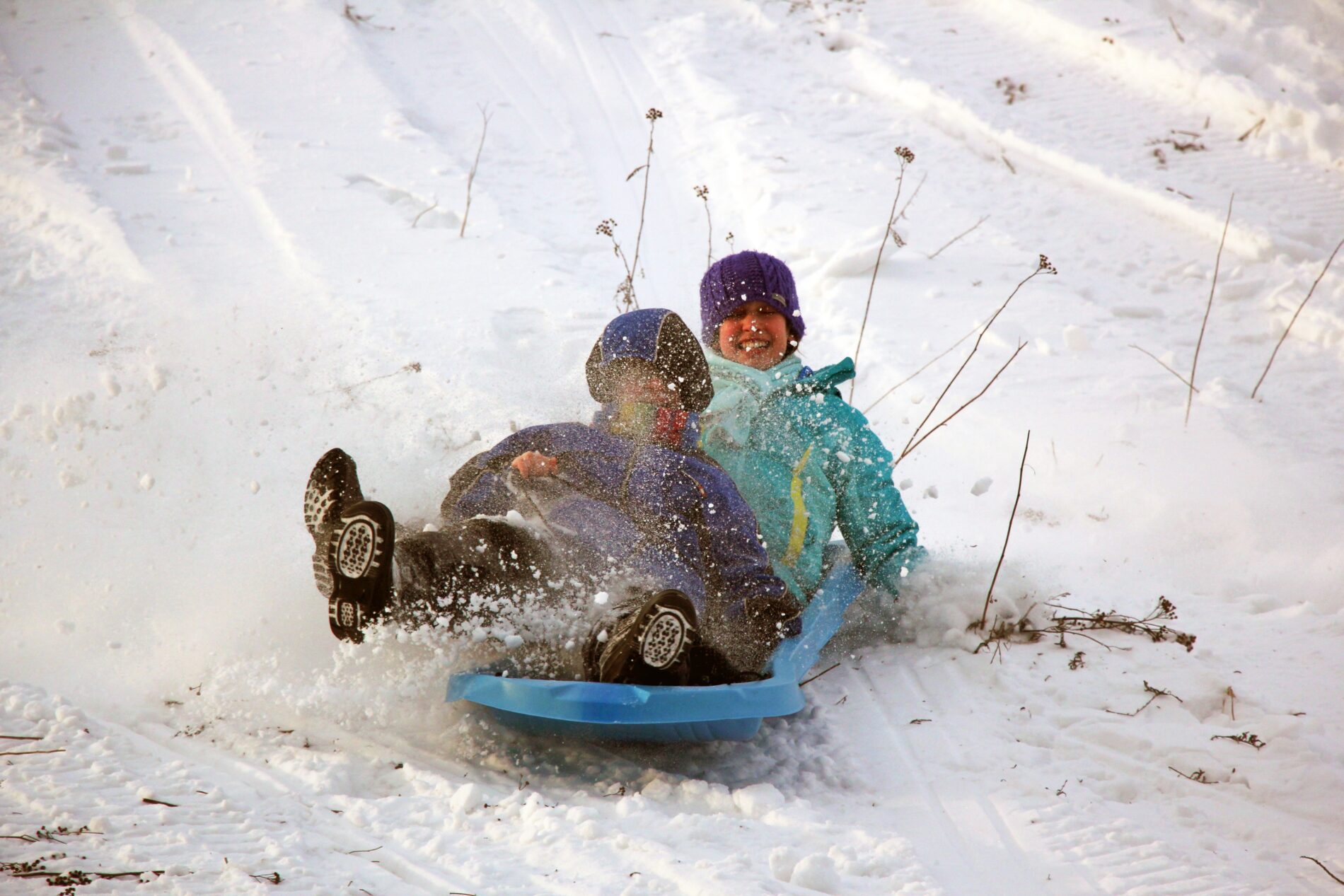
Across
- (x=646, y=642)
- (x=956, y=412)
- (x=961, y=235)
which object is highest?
(x=961, y=235)

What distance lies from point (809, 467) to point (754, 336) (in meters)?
0.52

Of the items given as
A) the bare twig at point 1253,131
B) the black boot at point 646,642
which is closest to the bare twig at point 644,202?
the black boot at point 646,642

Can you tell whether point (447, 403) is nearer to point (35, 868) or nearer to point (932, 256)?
point (35, 868)

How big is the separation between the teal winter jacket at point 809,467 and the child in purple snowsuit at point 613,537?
0.25 m

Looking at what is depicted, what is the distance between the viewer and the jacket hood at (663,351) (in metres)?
2.77

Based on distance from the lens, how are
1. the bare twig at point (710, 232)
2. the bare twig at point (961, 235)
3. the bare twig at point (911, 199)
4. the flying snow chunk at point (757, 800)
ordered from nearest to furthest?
the flying snow chunk at point (757, 800) < the bare twig at point (710, 232) < the bare twig at point (961, 235) < the bare twig at point (911, 199)

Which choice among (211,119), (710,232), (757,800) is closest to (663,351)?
(757,800)

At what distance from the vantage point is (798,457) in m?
2.99

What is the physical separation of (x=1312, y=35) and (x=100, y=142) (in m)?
6.95

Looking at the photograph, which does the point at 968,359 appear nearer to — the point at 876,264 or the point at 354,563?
the point at 876,264

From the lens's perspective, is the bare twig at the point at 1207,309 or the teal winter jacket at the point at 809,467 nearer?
the teal winter jacket at the point at 809,467

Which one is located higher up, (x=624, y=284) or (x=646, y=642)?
(x=624, y=284)

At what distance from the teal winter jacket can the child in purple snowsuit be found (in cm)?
25

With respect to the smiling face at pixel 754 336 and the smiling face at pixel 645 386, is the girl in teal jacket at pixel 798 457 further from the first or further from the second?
the smiling face at pixel 645 386
